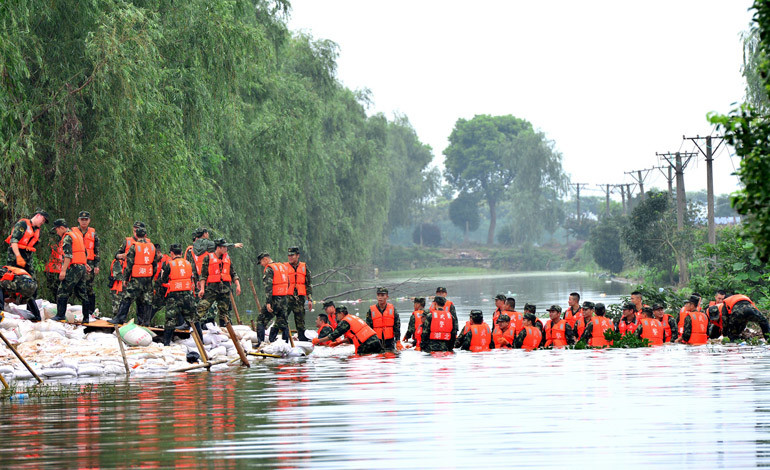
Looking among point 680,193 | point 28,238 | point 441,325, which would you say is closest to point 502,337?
point 441,325

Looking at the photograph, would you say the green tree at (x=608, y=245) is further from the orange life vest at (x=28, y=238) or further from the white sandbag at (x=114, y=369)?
the white sandbag at (x=114, y=369)

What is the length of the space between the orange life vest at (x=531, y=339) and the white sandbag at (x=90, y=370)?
798cm

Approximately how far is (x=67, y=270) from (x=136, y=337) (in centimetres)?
169

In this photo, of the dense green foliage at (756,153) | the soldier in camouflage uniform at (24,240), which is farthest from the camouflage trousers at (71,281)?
the dense green foliage at (756,153)

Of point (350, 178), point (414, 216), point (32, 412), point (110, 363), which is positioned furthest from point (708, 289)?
point (414, 216)

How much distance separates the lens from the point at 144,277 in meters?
18.1

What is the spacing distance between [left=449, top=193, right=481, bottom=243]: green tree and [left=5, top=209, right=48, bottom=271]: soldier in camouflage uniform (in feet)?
362

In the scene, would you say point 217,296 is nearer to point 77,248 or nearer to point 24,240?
point 77,248

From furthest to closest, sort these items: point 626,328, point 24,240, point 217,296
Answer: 1. point 626,328
2. point 217,296
3. point 24,240

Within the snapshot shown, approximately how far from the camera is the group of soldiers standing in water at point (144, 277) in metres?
17.4

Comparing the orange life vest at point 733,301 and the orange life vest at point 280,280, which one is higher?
the orange life vest at point 280,280

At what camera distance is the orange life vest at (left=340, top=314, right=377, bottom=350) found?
1872 cm

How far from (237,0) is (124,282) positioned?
11.9 metres

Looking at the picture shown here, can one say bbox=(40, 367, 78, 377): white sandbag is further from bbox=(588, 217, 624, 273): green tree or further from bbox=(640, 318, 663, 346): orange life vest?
bbox=(588, 217, 624, 273): green tree
